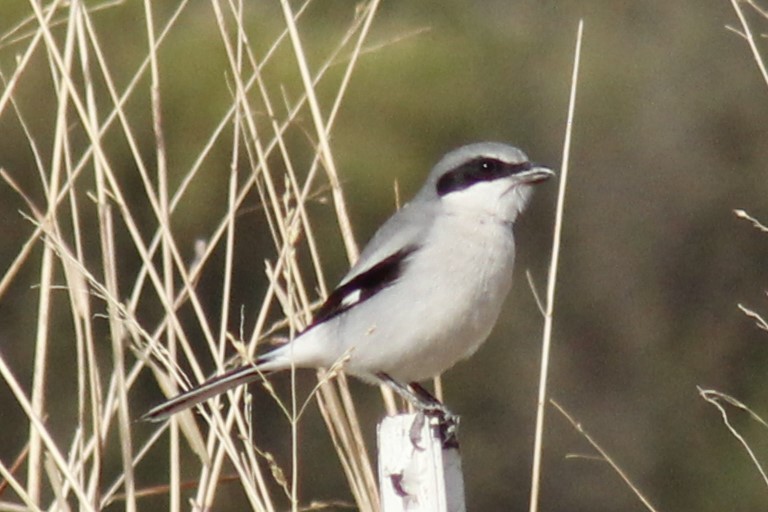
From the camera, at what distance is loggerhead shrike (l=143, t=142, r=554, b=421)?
3.08 m

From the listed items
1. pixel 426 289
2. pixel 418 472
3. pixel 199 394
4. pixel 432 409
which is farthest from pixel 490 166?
pixel 418 472

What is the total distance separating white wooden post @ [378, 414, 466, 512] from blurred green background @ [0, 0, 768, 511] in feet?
23.4

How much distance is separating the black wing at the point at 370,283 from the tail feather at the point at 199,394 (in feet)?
1.41

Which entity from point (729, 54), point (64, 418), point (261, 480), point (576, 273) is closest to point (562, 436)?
point (576, 273)

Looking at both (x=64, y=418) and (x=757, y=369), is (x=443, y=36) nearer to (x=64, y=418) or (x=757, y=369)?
(x=64, y=418)

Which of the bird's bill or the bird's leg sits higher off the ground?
the bird's bill

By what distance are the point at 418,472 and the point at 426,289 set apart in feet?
3.29

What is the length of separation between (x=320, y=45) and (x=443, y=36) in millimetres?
1644

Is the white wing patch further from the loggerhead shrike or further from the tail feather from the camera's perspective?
the tail feather

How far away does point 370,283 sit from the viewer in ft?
10.4

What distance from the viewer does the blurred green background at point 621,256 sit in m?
11.1

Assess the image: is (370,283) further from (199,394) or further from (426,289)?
(199,394)

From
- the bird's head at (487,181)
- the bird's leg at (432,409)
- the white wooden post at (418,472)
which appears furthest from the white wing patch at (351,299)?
the white wooden post at (418,472)

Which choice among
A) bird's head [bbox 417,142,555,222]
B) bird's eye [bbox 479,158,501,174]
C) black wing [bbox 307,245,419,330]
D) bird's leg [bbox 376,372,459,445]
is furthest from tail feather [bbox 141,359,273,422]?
bird's eye [bbox 479,158,501,174]
